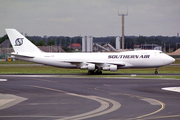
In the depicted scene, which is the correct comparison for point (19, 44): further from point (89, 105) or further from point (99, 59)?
point (89, 105)

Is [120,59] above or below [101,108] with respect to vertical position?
above

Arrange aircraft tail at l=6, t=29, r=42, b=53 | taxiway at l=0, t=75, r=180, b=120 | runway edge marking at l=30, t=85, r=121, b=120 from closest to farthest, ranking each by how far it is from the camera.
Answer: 1. runway edge marking at l=30, t=85, r=121, b=120
2. taxiway at l=0, t=75, r=180, b=120
3. aircraft tail at l=6, t=29, r=42, b=53

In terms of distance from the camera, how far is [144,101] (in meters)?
22.0

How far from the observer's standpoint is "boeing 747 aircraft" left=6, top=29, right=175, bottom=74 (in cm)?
4659

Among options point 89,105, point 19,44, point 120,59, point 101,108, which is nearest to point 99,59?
point 120,59

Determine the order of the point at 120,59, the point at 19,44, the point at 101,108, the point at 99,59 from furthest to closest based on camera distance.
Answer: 1. the point at 19,44
2. the point at 99,59
3. the point at 120,59
4. the point at 101,108

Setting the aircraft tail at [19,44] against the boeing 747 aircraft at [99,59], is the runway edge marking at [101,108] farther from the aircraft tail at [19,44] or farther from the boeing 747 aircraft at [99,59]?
the aircraft tail at [19,44]

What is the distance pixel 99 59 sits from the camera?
47.5 meters

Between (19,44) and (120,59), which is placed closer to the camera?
(120,59)

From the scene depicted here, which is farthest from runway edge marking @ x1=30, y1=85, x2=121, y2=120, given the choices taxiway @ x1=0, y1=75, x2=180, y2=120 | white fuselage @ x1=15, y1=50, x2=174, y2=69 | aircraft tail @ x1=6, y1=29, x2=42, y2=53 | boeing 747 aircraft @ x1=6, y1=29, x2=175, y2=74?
aircraft tail @ x1=6, y1=29, x2=42, y2=53

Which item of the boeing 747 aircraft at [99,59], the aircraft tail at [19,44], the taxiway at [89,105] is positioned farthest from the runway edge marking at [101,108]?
the aircraft tail at [19,44]

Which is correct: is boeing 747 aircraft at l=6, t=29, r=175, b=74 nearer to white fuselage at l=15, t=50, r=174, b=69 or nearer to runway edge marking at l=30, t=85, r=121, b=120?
white fuselage at l=15, t=50, r=174, b=69

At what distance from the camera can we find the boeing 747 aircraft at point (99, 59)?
46.6m

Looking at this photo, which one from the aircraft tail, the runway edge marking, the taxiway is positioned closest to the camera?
the runway edge marking
